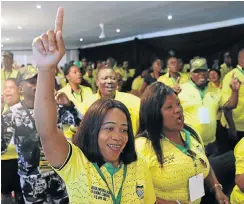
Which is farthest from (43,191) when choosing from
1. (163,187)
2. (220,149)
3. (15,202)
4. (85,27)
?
(85,27)

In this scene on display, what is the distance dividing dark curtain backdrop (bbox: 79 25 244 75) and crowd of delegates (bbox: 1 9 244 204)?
205 inches

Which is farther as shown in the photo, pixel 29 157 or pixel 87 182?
pixel 29 157

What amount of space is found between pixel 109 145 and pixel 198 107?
2416 millimetres

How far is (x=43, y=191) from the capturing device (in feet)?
8.81

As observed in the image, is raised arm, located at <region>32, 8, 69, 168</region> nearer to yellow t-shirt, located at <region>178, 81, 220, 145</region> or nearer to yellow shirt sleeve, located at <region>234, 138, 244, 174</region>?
yellow shirt sleeve, located at <region>234, 138, 244, 174</region>

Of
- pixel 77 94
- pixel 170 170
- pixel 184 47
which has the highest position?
pixel 184 47

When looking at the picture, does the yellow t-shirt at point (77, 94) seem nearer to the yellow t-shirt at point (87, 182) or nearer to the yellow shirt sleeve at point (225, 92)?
the yellow shirt sleeve at point (225, 92)

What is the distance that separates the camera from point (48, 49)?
1.14 meters

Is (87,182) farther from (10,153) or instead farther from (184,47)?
(184,47)

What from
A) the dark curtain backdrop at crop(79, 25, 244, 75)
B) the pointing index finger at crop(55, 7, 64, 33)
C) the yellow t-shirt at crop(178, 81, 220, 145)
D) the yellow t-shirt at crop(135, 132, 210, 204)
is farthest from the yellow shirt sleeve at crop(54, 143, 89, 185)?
the dark curtain backdrop at crop(79, 25, 244, 75)

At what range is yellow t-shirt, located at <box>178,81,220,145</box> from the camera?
365 centimetres

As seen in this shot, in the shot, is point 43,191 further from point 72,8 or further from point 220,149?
point 72,8

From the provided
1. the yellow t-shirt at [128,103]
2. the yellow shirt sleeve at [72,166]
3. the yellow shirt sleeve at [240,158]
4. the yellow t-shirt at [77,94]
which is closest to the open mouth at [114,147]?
the yellow shirt sleeve at [72,166]

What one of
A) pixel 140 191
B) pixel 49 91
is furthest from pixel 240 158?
pixel 49 91
